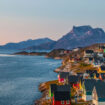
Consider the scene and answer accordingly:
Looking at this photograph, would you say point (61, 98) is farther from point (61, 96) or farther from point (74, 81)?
point (74, 81)

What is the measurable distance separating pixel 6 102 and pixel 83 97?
74.1 ft

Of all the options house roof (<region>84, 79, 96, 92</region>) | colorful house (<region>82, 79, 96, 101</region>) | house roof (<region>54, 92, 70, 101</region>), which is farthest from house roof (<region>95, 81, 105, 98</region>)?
house roof (<region>54, 92, 70, 101</region>)

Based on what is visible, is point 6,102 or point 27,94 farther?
point 27,94

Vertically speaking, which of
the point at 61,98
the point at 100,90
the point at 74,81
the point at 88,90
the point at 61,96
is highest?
the point at 100,90

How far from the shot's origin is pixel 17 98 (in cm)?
6128

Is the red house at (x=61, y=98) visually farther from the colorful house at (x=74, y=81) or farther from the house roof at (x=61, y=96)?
the colorful house at (x=74, y=81)

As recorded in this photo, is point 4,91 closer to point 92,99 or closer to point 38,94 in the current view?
point 38,94

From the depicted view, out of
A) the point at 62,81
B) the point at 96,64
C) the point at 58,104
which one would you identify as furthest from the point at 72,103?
the point at 96,64

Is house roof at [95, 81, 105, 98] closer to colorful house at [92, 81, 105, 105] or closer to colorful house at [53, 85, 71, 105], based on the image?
colorful house at [92, 81, 105, 105]

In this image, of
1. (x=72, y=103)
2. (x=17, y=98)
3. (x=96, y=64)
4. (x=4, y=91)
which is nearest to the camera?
(x=72, y=103)

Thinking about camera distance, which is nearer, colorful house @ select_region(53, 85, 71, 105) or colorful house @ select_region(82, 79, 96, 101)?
colorful house @ select_region(53, 85, 71, 105)

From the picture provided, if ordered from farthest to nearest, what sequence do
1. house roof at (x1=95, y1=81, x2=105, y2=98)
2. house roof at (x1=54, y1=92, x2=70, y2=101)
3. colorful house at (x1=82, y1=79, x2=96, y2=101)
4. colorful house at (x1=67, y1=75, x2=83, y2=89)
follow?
colorful house at (x1=67, y1=75, x2=83, y2=89)
colorful house at (x1=82, y1=79, x2=96, y2=101)
house roof at (x1=54, y1=92, x2=70, y2=101)
house roof at (x1=95, y1=81, x2=105, y2=98)

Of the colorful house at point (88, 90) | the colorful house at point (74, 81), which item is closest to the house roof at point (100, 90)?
the colorful house at point (88, 90)

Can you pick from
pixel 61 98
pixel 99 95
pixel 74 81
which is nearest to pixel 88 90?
pixel 99 95
